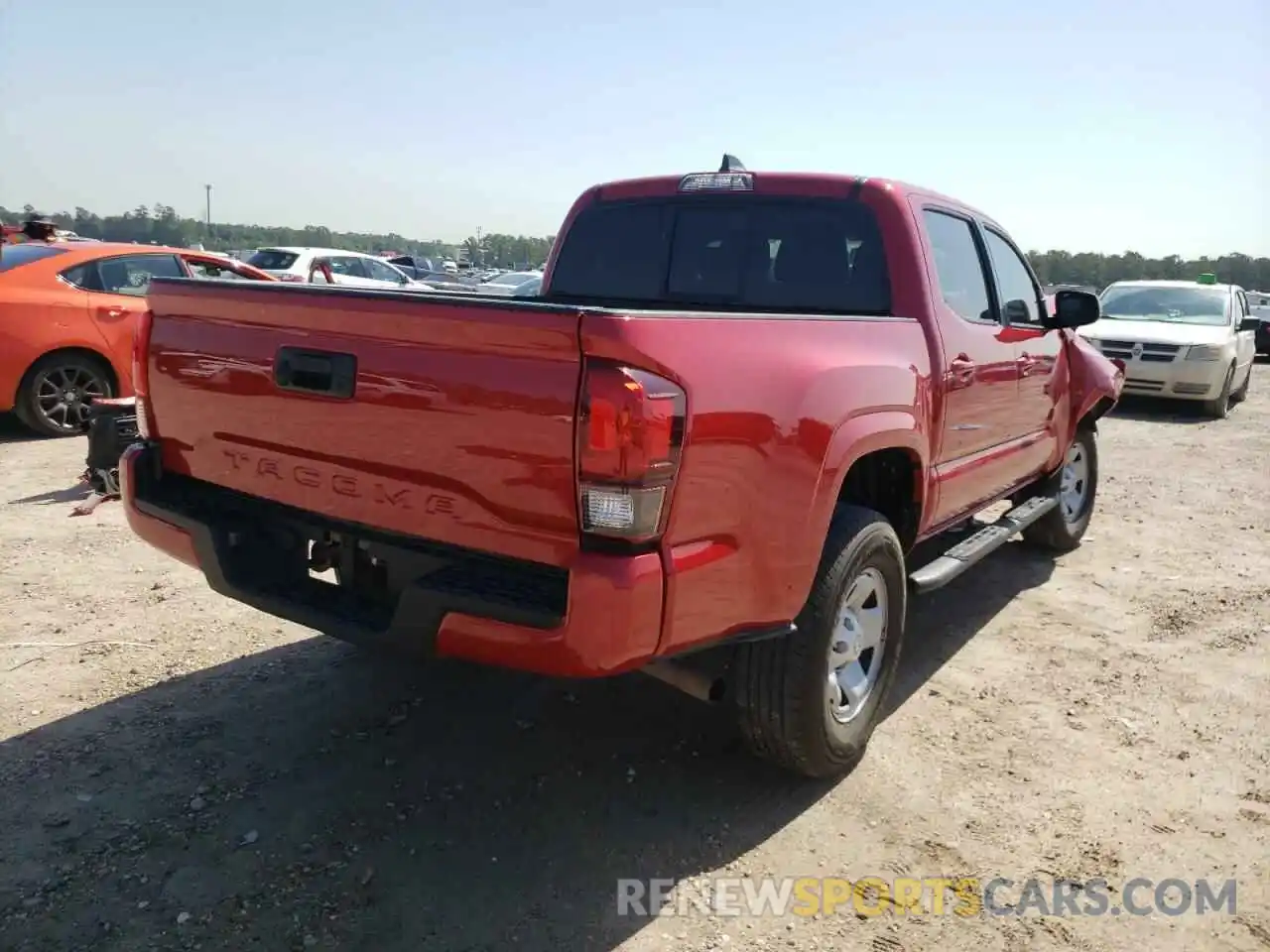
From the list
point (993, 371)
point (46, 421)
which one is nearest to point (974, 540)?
point (993, 371)

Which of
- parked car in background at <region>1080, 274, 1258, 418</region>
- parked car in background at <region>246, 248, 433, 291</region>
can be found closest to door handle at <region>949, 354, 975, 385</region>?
parked car in background at <region>1080, 274, 1258, 418</region>

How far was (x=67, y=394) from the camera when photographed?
8008 mm

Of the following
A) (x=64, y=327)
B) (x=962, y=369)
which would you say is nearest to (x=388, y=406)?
(x=962, y=369)

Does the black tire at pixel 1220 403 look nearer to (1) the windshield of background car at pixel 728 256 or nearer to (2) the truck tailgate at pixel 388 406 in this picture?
(1) the windshield of background car at pixel 728 256

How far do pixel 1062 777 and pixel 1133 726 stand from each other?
62 cm

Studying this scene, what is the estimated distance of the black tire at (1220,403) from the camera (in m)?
12.6

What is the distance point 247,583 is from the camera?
9.37 feet

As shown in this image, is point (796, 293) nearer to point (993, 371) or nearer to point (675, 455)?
point (993, 371)

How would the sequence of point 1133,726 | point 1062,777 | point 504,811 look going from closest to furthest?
point 504,811 → point 1062,777 → point 1133,726

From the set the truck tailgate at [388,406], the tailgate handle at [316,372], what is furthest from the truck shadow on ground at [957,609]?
the tailgate handle at [316,372]

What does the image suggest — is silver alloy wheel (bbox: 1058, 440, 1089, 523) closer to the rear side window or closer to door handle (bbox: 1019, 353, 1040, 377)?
door handle (bbox: 1019, 353, 1040, 377)

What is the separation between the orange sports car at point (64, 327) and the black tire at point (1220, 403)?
11802 mm

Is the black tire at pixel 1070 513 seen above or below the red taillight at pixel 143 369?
below

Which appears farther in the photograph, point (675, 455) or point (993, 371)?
point (993, 371)
